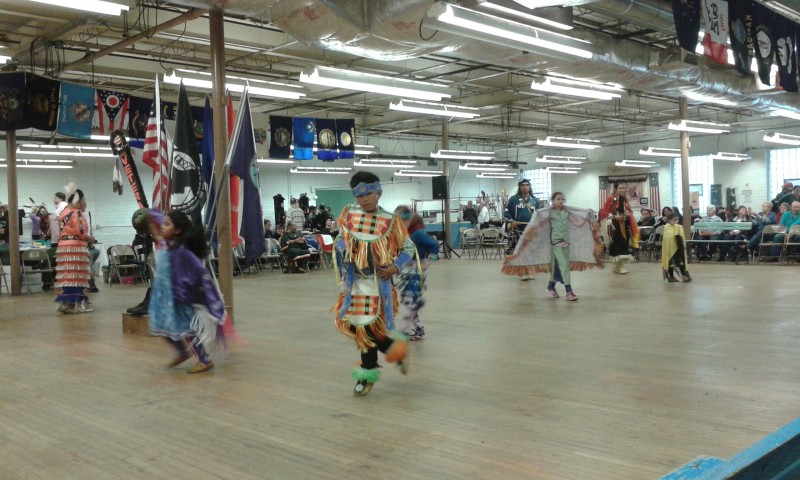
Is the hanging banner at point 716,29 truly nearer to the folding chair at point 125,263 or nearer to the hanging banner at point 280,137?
the hanging banner at point 280,137

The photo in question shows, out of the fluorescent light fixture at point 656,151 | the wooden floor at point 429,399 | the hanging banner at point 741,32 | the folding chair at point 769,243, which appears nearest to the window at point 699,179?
→ the fluorescent light fixture at point 656,151

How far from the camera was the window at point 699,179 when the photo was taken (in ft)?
77.5

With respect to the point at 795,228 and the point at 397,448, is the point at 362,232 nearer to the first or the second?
the point at 397,448

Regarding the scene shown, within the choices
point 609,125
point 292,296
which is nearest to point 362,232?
point 292,296

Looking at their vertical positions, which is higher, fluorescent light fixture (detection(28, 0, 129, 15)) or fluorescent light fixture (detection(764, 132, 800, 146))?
fluorescent light fixture (detection(28, 0, 129, 15))

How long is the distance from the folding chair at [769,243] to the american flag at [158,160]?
10.8 metres

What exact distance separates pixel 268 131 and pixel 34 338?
8.32 meters

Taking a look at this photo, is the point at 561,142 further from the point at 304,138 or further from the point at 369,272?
the point at 369,272

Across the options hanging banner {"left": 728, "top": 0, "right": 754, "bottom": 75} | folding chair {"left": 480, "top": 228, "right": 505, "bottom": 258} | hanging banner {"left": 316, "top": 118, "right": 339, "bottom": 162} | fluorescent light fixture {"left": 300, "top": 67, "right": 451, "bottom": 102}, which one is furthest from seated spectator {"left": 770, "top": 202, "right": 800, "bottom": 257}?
hanging banner {"left": 316, "top": 118, "right": 339, "bottom": 162}

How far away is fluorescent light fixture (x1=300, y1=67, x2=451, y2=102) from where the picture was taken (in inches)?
348

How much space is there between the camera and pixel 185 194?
6.53 meters

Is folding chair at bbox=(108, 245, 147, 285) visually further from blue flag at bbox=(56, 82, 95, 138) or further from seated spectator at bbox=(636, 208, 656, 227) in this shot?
seated spectator at bbox=(636, 208, 656, 227)

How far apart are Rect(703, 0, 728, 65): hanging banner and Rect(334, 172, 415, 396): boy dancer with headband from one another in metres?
5.25

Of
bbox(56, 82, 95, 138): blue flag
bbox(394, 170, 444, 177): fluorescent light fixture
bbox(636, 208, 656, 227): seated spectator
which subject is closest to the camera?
bbox(56, 82, 95, 138): blue flag
